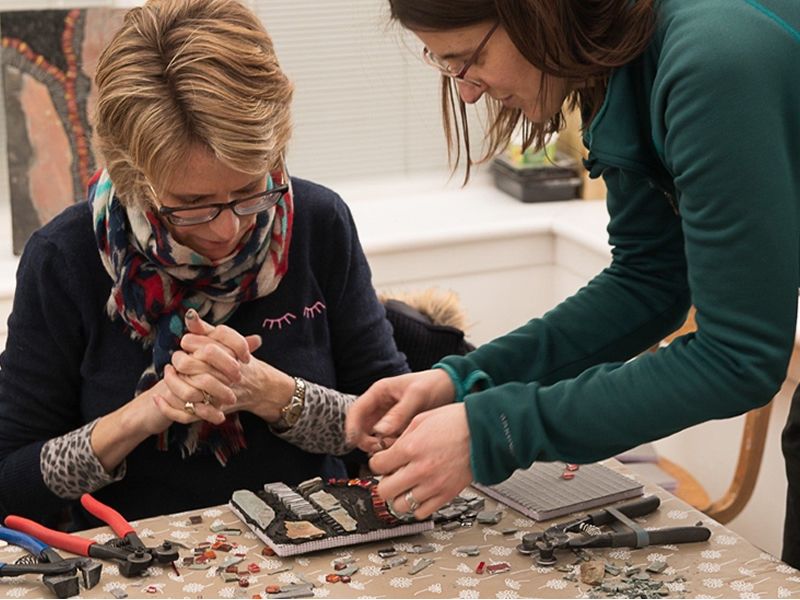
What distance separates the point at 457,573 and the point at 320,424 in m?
0.50

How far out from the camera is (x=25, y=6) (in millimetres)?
2838

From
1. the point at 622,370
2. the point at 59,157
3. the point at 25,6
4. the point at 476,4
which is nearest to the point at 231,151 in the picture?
the point at 476,4

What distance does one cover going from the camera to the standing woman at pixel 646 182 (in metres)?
1.09

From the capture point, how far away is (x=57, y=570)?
129 cm

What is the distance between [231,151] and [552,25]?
54 centimetres

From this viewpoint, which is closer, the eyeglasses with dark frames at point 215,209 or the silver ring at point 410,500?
the silver ring at point 410,500

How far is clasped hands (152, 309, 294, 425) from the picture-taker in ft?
5.30

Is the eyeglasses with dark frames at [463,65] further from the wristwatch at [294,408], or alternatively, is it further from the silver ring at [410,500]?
the wristwatch at [294,408]

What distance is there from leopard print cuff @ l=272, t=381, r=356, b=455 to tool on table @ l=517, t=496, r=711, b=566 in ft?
1.52

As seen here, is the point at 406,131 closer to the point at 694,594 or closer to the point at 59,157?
the point at 59,157

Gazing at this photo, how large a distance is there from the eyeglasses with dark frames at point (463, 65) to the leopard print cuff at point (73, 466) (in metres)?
0.72

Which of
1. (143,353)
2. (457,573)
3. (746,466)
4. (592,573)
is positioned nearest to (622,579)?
(592,573)

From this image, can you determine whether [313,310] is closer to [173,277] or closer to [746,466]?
[173,277]

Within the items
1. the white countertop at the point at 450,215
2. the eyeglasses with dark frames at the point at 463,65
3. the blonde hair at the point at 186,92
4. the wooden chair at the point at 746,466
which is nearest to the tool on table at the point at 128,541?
the blonde hair at the point at 186,92
